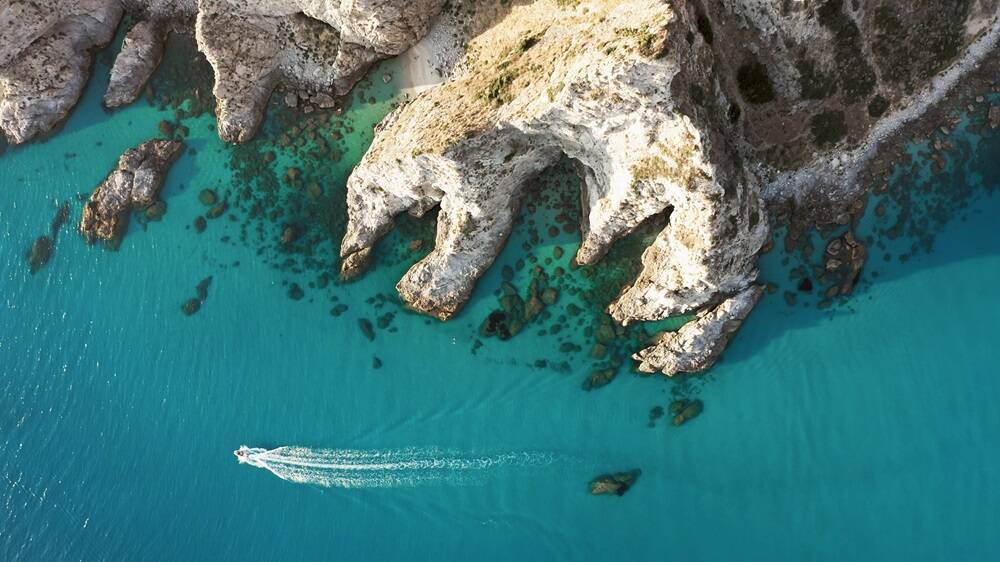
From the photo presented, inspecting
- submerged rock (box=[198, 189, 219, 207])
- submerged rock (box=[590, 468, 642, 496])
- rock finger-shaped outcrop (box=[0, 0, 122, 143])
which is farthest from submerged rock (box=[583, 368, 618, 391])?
rock finger-shaped outcrop (box=[0, 0, 122, 143])

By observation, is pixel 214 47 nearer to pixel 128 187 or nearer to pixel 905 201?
pixel 128 187

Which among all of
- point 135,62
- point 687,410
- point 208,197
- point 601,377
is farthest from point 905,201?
point 135,62

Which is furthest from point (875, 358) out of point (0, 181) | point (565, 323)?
point (0, 181)

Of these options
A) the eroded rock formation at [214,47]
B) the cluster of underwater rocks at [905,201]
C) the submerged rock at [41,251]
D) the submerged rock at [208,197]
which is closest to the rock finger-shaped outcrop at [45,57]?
the eroded rock formation at [214,47]

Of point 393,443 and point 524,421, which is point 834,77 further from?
point 393,443

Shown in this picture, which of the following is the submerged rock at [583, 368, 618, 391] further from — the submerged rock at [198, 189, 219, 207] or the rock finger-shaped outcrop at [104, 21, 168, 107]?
the rock finger-shaped outcrop at [104, 21, 168, 107]

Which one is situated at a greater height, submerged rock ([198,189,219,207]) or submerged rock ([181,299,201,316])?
submerged rock ([198,189,219,207])

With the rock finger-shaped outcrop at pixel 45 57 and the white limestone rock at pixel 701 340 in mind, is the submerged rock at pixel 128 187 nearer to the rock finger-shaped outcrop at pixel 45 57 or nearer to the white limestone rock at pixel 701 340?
the rock finger-shaped outcrop at pixel 45 57

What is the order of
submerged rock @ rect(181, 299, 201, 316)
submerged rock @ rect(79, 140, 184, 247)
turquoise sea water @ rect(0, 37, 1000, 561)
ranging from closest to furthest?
turquoise sea water @ rect(0, 37, 1000, 561), submerged rock @ rect(79, 140, 184, 247), submerged rock @ rect(181, 299, 201, 316)
